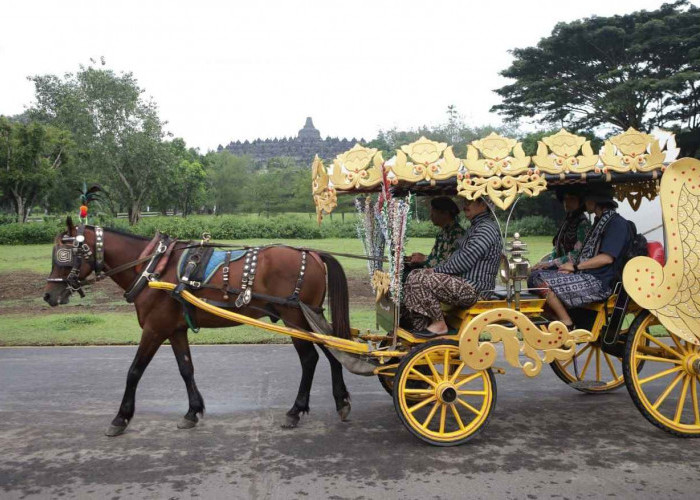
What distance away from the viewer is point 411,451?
170 inches

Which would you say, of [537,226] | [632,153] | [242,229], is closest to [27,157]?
[242,229]

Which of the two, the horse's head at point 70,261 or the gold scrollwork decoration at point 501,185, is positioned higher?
the gold scrollwork decoration at point 501,185

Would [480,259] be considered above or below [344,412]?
above

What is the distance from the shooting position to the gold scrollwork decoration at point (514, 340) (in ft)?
14.3

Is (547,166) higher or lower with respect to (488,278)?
higher

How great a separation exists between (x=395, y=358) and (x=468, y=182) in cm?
156

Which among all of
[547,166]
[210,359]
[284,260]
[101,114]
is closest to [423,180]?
[547,166]

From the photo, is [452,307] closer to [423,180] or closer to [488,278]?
[488,278]

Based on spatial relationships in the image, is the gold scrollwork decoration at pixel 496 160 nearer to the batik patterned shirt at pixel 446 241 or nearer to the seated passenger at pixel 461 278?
the seated passenger at pixel 461 278

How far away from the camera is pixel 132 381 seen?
479cm

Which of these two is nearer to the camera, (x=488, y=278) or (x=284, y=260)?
(x=488, y=278)

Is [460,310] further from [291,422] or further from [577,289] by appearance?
[291,422]

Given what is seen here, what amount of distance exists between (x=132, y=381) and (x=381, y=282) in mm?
2140

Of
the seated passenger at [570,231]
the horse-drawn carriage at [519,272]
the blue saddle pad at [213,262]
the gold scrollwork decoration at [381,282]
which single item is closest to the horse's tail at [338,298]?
the gold scrollwork decoration at [381,282]
